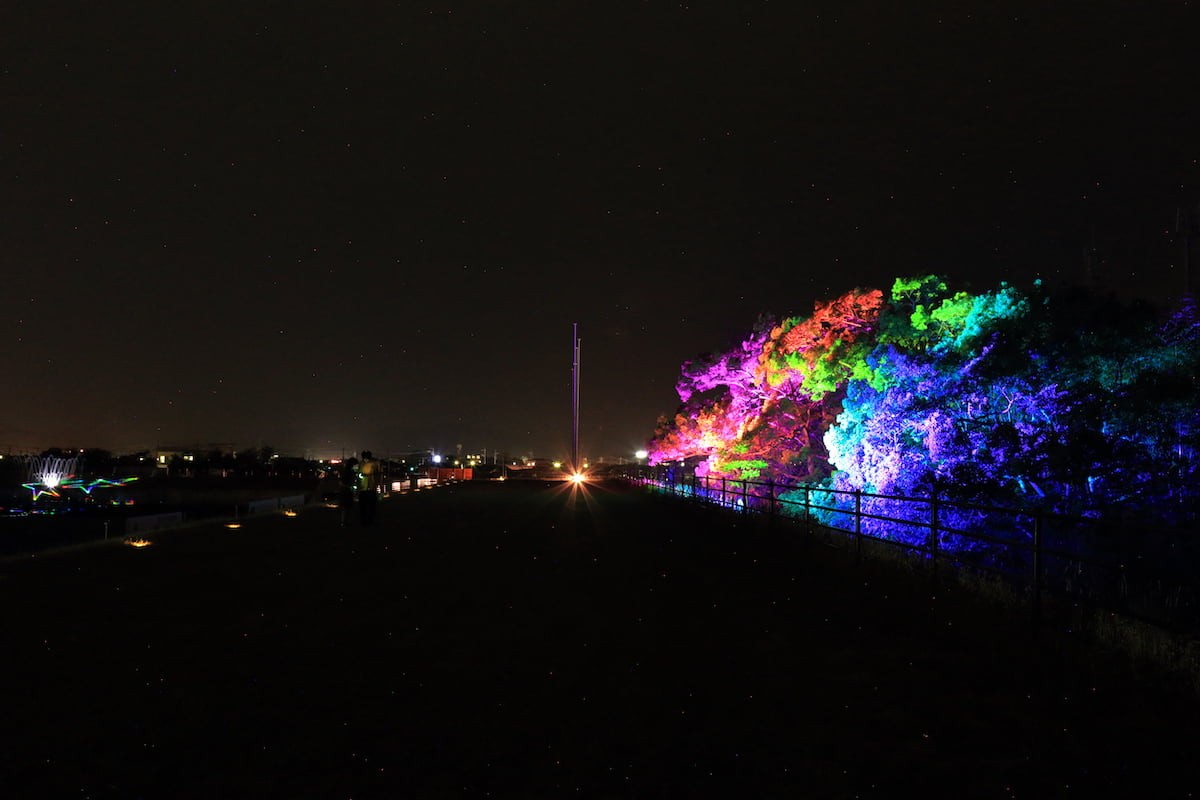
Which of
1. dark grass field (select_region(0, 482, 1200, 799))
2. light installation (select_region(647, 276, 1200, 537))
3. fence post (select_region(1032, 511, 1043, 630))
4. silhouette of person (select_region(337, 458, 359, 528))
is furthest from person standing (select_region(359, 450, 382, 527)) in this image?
fence post (select_region(1032, 511, 1043, 630))

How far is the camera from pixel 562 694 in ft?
20.3

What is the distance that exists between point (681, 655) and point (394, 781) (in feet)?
11.3

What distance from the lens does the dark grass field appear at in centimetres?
462

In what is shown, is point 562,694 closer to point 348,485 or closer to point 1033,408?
point 1033,408

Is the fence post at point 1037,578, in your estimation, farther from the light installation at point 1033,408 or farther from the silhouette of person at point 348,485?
the silhouette of person at point 348,485

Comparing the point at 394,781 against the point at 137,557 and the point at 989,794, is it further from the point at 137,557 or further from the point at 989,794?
the point at 137,557

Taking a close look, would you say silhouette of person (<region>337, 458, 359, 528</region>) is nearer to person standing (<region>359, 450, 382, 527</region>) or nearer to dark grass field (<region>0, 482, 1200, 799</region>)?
person standing (<region>359, 450, 382, 527</region>)

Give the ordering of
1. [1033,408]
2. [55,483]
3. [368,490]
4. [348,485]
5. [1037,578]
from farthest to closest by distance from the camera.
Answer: [55,483] < [348,485] < [368,490] < [1033,408] < [1037,578]

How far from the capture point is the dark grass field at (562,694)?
15.2ft

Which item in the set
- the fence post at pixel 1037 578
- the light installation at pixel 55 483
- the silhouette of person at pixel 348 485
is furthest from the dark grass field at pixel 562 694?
the light installation at pixel 55 483

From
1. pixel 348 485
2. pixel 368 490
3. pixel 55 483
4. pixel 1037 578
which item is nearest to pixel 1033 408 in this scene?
pixel 1037 578

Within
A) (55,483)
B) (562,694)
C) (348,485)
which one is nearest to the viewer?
(562,694)

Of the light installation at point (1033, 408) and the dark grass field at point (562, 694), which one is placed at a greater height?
the light installation at point (1033, 408)

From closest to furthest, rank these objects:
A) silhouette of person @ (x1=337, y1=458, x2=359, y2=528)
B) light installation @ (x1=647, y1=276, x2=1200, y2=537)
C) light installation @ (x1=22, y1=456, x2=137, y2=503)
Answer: light installation @ (x1=647, y1=276, x2=1200, y2=537)
silhouette of person @ (x1=337, y1=458, x2=359, y2=528)
light installation @ (x1=22, y1=456, x2=137, y2=503)
